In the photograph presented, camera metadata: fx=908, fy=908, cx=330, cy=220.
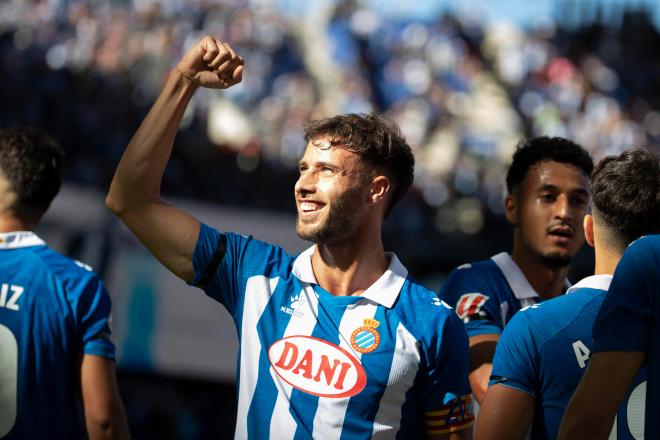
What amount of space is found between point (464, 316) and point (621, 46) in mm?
14924

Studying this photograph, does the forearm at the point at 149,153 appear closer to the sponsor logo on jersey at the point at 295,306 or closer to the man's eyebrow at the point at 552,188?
the sponsor logo on jersey at the point at 295,306

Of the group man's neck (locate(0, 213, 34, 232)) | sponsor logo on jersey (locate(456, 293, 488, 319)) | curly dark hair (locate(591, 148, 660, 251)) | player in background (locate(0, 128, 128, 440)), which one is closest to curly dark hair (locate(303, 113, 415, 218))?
sponsor logo on jersey (locate(456, 293, 488, 319))

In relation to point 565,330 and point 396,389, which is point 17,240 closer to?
point 396,389

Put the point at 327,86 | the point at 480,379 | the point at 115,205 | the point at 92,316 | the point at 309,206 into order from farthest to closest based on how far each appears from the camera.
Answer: the point at 327,86, the point at 480,379, the point at 92,316, the point at 309,206, the point at 115,205

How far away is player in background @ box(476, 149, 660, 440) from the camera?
258 centimetres

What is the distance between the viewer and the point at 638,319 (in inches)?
84.2

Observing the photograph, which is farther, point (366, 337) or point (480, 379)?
point (480, 379)

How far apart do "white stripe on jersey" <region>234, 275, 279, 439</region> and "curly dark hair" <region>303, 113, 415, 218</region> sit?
0.56 m

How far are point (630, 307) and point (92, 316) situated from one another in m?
1.94

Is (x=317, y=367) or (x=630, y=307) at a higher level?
(x=630, y=307)

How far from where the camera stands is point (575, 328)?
2725 millimetres

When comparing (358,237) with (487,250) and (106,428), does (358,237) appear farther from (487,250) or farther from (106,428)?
(487,250)

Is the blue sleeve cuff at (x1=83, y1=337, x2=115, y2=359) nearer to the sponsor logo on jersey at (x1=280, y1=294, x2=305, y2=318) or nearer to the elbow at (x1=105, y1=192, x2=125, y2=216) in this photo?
the elbow at (x1=105, y1=192, x2=125, y2=216)

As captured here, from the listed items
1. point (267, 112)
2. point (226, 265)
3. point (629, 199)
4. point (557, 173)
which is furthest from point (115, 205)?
point (267, 112)
